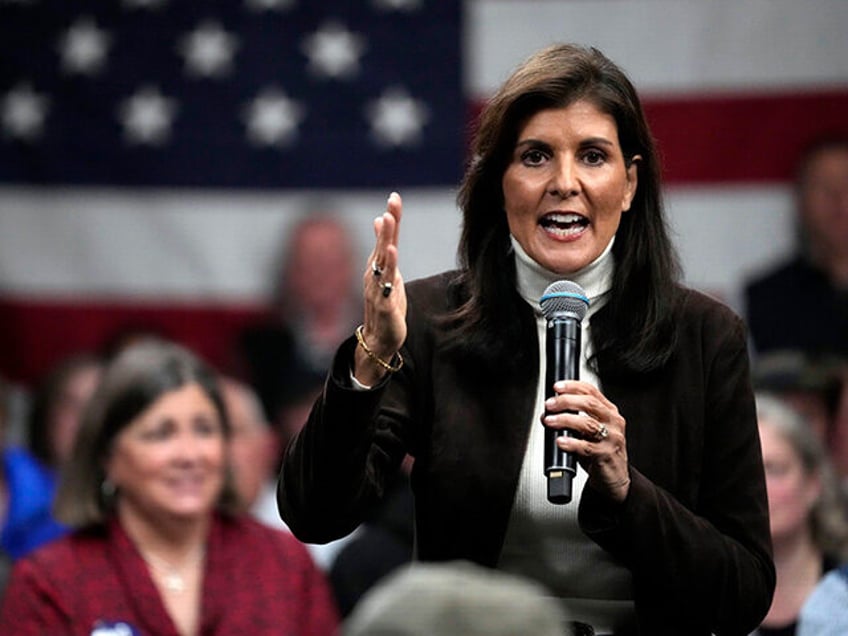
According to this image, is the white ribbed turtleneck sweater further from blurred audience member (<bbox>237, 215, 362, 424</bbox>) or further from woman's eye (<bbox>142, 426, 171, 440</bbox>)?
blurred audience member (<bbox>237, 215, 362, 424</bbox>)

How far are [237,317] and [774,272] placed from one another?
198 centimetres

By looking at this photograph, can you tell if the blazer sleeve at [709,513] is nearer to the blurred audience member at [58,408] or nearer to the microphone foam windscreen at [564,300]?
the microphone foam windscreen at [564,300]

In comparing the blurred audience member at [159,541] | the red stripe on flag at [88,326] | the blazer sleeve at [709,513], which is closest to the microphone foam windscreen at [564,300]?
the blazer sleeve at [709,513]

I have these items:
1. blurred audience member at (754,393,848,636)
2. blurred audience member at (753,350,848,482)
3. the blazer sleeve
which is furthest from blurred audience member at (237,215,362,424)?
the blazer sleeve

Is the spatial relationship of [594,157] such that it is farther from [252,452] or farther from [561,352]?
[252,452]

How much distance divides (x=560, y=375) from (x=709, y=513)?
0.41 meters

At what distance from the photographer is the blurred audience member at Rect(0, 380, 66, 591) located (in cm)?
597

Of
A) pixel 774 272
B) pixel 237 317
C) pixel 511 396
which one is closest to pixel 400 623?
pixel 511 396

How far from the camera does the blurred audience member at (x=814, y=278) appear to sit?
7.00 m

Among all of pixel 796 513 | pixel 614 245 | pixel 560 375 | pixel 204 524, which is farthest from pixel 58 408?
pixel 560 375

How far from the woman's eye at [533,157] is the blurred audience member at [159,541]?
191cm

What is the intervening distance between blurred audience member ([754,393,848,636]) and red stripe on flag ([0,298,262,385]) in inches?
115

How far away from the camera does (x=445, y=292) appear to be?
331cm

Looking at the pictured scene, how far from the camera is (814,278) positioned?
23.1 ft
